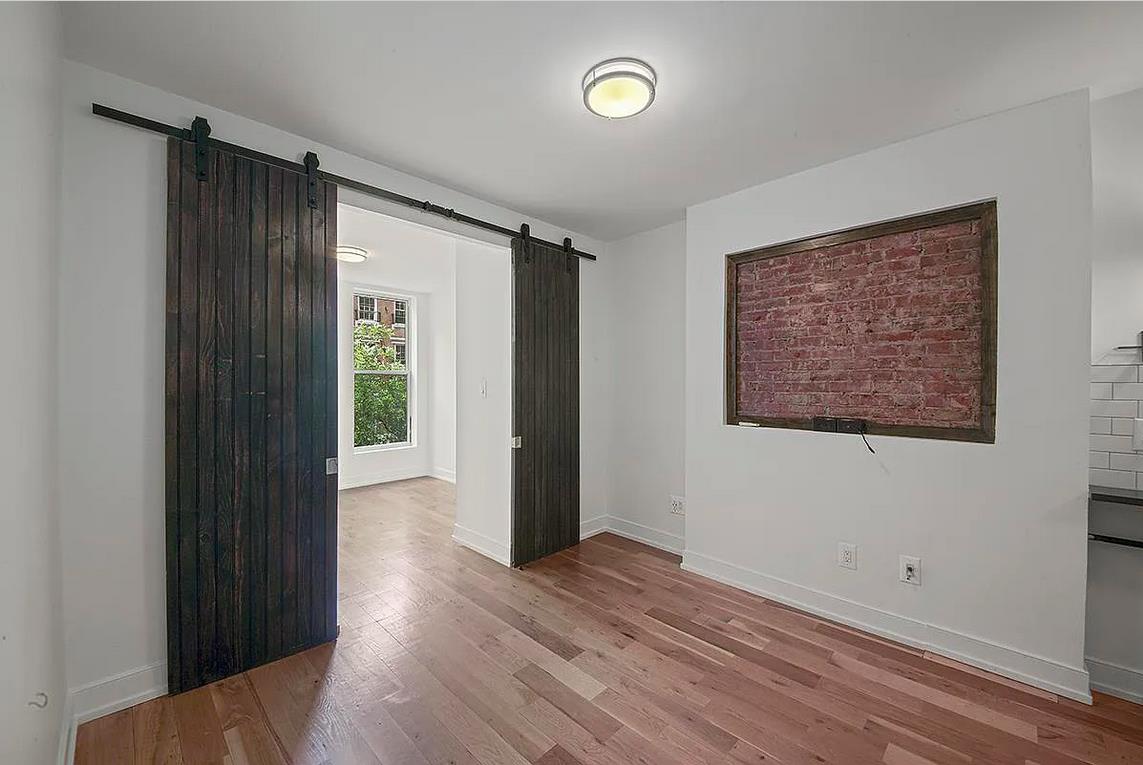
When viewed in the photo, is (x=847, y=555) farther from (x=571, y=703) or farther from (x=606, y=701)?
(x=571, y=703)

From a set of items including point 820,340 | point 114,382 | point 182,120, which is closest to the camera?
point 114,382

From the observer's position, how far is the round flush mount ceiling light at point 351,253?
4445 millimetres

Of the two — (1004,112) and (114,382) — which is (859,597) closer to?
(1004,112)

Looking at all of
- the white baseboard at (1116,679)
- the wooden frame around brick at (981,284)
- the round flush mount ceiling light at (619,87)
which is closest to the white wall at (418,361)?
Result: the round flush mount ceiling light at (619,87)

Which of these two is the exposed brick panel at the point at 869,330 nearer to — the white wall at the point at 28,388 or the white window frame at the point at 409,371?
the white wall at the point at 28,388

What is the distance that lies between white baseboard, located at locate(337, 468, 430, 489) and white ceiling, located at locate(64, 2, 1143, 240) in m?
4.49

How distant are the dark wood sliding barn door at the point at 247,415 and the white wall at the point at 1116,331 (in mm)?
3748

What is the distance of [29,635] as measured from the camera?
114cm

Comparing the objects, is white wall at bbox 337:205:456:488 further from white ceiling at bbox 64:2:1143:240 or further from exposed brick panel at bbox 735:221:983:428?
exposed brick panel at bbox 735:221:983:428

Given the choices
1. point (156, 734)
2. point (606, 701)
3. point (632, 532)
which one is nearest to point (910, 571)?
point (606, 701)

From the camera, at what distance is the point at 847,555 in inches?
106

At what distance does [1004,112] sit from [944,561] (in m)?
2.21

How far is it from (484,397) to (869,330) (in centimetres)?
273

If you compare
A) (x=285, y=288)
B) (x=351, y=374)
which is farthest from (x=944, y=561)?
(x=351, y=374)
